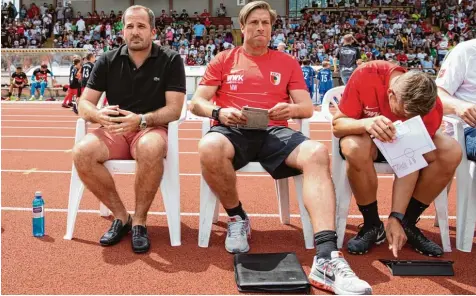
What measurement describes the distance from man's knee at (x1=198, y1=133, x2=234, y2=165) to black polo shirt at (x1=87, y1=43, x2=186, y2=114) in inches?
24.9

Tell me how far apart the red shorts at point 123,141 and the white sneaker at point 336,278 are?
1.27 meters

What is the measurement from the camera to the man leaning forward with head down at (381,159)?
2.79 m

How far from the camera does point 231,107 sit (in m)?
3.26

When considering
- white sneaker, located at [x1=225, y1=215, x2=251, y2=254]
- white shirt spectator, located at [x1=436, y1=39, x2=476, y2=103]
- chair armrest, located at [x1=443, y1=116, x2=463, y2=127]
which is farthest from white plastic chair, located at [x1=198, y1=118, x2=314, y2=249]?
white shirt spectator, located at [x1=436, y1=39, x2=476, y2=103]

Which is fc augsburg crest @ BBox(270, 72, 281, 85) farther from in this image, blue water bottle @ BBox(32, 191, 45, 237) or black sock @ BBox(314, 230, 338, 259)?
blue water bottle @ BBox(32, 191, 45, 237)

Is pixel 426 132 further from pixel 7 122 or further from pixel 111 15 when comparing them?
pixel 111 15

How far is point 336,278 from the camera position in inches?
92.5

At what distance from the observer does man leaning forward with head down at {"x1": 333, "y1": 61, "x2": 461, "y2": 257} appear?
2795 millimetres

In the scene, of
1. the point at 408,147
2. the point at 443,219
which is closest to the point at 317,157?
the point at 408,147

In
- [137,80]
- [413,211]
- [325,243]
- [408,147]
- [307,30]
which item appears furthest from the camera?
[307,30]

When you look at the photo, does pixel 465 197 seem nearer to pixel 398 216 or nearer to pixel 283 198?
pixel 398 216

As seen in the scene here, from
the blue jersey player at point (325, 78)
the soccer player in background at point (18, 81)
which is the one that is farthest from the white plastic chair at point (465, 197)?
the soccer player in background at point (18, 81)

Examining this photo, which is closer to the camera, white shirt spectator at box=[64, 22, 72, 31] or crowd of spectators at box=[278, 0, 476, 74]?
crowd of spectators at box=[278, 0, 476, 74]

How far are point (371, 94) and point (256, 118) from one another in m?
0.71
